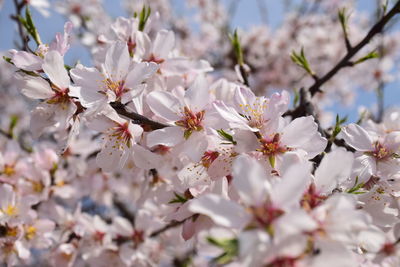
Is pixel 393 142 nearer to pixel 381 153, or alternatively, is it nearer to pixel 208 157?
pixel 381 153

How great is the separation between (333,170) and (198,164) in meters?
0.57

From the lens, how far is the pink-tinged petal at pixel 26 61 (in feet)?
4.18

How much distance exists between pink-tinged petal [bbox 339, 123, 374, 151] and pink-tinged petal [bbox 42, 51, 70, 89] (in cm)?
116

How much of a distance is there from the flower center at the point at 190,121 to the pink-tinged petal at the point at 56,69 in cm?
47

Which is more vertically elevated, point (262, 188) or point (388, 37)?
point (262, 188)

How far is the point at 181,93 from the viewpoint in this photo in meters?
1.58

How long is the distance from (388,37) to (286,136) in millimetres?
8719

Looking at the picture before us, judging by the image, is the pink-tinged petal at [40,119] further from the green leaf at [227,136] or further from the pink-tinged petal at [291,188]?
the pink-tinged petal at [291,188]

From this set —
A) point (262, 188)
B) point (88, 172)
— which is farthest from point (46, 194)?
point (262, 188)

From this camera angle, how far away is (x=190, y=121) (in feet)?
4.52

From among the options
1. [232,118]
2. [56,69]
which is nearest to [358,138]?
[232,118]

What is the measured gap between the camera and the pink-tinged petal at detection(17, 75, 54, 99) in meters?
1.33

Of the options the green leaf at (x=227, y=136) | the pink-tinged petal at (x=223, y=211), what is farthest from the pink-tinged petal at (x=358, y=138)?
the pink-tinged petal at (x=223, y=211)

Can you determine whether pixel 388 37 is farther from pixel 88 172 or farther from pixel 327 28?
pixel 88 172
